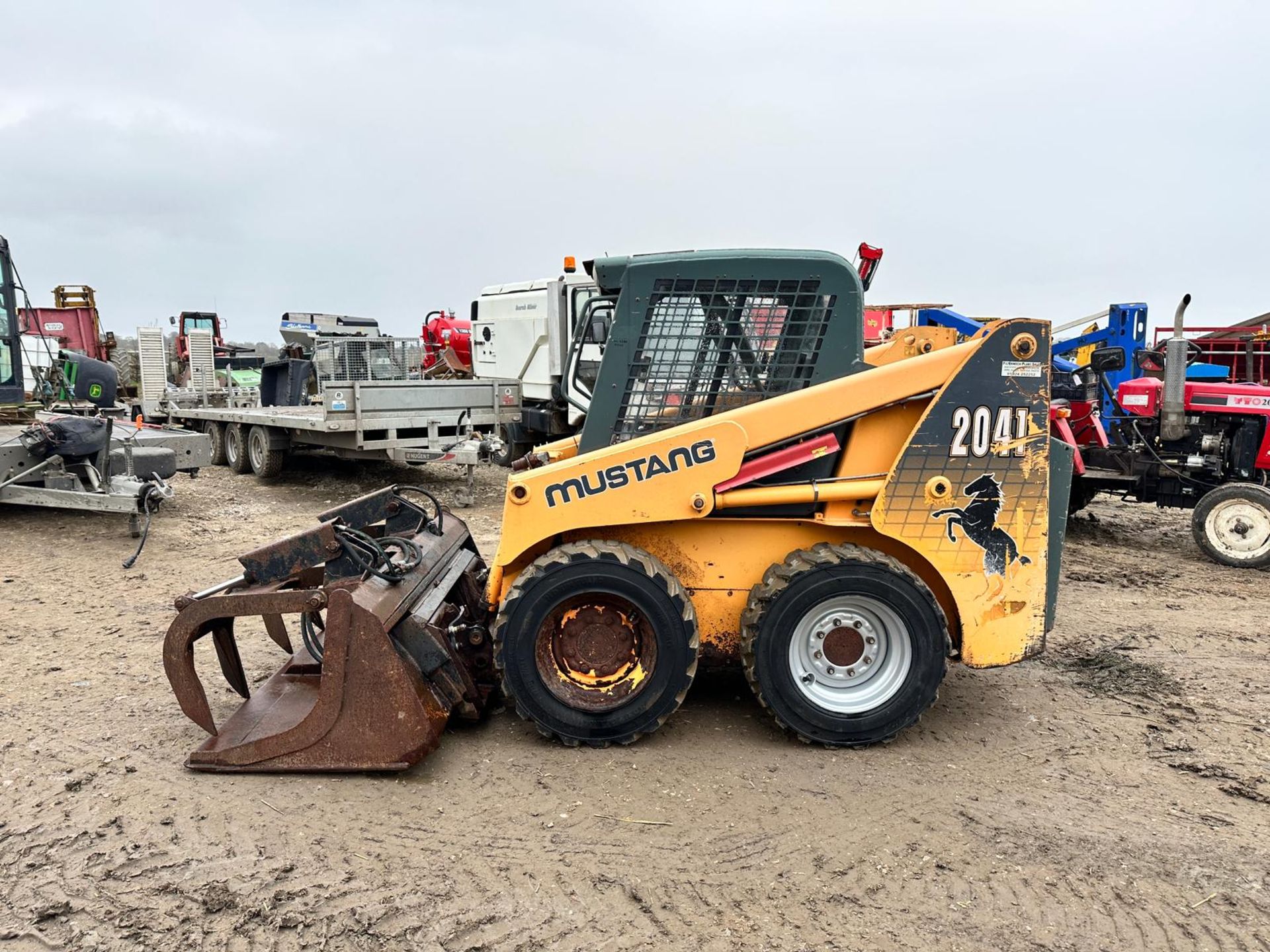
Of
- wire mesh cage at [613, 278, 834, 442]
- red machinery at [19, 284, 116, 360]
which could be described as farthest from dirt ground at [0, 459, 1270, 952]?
red machinery at [19, 284, 116, 360]

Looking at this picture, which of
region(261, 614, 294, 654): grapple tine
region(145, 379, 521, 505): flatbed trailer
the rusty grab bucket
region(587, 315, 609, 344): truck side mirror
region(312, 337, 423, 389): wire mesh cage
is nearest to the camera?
the rusty grab bucket

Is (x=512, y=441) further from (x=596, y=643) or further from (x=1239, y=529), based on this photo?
(x=596, y=643)

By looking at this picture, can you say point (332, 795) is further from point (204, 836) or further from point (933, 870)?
point (933, 870)

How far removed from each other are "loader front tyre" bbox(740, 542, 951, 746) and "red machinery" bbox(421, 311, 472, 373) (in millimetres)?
12981

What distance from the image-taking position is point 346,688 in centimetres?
366

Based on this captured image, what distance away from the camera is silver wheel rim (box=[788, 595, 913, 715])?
3943 millimetres

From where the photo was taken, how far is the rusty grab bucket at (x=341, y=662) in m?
3.65

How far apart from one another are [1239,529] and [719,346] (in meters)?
6.07

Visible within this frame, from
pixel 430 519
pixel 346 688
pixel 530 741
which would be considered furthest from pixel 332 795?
pixel 430 519

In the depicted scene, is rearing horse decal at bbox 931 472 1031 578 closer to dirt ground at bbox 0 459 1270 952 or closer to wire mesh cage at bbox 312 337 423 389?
dirt ground at bbox 0 459 1270 952

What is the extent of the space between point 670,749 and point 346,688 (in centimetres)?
139

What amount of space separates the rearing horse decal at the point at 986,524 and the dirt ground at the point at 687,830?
83 centimetres

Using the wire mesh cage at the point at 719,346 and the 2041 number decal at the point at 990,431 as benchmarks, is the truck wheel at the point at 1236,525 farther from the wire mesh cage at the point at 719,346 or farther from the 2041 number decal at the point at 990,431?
the wire mesh cage at the point at 719,346

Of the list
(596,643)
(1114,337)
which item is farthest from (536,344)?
(596,643)
